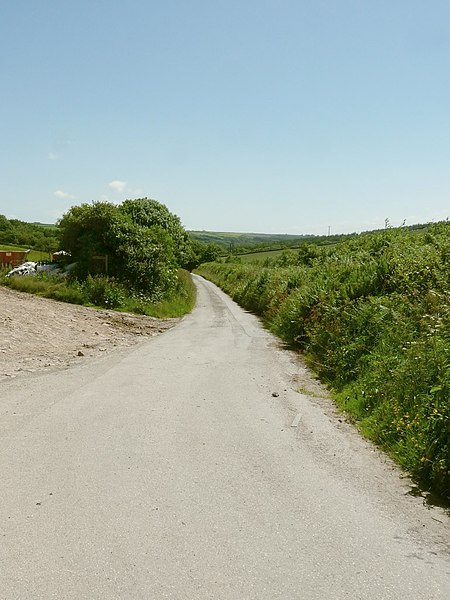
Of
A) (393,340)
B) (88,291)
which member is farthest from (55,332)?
(393,340)

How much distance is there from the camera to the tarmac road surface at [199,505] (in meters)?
3.61

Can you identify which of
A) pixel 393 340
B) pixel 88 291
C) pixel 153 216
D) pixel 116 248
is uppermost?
pixel 153 216

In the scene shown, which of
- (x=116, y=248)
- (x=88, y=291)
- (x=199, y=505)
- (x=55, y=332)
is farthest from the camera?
(x=116, y=248)

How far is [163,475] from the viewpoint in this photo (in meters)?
5.45

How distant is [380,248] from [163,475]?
53.0 feet

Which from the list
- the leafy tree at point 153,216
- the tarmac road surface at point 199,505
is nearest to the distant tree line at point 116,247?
the leafy tree at point 153,216

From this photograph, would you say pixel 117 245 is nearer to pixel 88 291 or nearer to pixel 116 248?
pixel 116 248

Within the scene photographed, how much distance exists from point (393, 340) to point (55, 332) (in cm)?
948

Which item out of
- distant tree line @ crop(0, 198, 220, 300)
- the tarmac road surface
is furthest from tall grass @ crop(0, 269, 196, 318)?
the tarmac road surface

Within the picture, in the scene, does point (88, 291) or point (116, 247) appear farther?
point (116, 247)

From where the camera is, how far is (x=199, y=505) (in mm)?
4789

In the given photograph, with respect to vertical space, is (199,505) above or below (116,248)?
below

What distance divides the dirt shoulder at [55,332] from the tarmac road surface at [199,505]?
2.66 metres

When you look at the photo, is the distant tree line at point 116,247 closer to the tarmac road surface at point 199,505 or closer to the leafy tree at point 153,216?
the leafy tree at point 153,216
